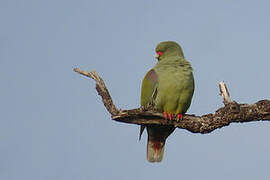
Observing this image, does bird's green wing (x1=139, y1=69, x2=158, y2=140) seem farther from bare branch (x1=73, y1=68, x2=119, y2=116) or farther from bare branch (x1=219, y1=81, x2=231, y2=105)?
bare branch (x1=219, y1=81, x2=231, y2=105)

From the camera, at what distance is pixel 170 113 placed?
7012 millimetres

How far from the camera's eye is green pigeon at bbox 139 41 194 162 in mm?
7008

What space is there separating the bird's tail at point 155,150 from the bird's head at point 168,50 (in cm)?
172

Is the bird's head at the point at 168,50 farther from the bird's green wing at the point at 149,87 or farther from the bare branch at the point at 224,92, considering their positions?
the bare branch at the point at 224,92

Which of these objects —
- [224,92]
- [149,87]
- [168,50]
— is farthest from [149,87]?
[224,92]

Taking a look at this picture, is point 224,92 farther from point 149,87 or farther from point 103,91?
point 103,91

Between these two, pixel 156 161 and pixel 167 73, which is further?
pixel 156 161

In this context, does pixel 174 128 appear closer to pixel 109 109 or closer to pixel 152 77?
pixel 152 77

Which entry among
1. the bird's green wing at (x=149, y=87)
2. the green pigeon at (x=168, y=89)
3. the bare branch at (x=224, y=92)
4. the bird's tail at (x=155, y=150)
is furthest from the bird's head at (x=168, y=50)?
the bird's tail at (x=155, y=150)

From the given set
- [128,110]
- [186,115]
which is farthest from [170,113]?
[128,110]

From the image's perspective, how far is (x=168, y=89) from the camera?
7.02 m

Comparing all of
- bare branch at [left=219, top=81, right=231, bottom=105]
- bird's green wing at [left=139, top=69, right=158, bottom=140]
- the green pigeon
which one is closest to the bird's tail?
the green pigeon

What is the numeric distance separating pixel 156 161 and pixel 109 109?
212 centimetres

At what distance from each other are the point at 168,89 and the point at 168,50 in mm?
1062
